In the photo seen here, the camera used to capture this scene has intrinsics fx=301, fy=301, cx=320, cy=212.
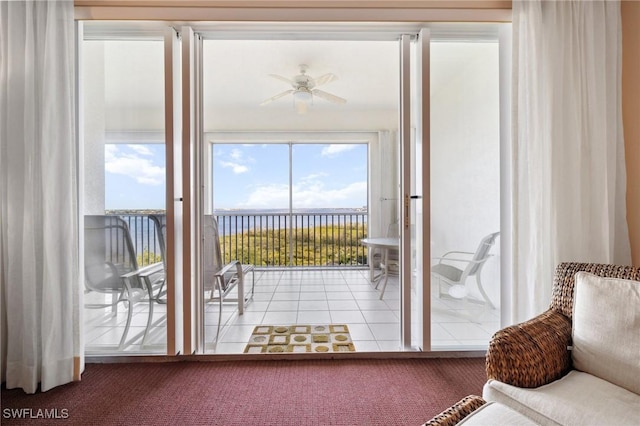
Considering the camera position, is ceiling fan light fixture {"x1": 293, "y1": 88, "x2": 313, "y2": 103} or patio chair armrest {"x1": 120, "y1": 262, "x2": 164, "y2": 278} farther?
ceiling fan light fixture {"x1": 293, "y1": 88, "x2": 313, "y2": 103}

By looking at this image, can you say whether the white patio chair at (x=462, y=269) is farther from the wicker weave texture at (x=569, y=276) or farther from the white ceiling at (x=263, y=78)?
the white ceiling at (x=263, y=78)

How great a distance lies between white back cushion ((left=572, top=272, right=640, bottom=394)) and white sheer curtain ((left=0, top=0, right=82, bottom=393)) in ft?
8.73

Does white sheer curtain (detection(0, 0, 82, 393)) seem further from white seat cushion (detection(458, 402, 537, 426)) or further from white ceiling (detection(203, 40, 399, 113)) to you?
white seat cushion (detection(458, 402, 537, 426))

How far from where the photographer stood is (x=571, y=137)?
5.82 ft

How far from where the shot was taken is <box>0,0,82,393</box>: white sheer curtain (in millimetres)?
1765

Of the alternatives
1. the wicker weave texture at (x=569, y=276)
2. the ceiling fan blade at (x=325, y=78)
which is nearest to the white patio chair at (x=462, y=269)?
the wicker weave texture at (x=569, y=276)

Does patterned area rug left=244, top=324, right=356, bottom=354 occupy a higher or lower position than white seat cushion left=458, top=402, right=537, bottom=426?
lower

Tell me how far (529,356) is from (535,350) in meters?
0.04

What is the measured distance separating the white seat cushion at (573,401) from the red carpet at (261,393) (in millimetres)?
640

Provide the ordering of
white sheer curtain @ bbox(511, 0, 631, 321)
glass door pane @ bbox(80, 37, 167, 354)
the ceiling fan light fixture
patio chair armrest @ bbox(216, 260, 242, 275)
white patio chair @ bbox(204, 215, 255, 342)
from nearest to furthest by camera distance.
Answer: white sheer curtain @ bbox(511, 0, 631, 321)
glass door pane @ bbox(80, 37, 167, 354)
white patio chair @ bbox(204, 215, 255, 342)
patio chair armrest @ bbox(216, 260, 242, 275)
the ceiling fan light fixture

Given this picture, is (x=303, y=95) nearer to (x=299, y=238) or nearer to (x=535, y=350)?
(x=299, y=238)

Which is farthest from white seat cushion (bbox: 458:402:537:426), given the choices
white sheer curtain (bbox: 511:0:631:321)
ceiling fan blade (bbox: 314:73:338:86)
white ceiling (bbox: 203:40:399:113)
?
ceiling fan blade (bbox: 314:73:338:86)

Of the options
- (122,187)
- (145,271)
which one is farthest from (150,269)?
(122,187)

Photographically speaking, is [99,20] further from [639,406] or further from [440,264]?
[639,406]
